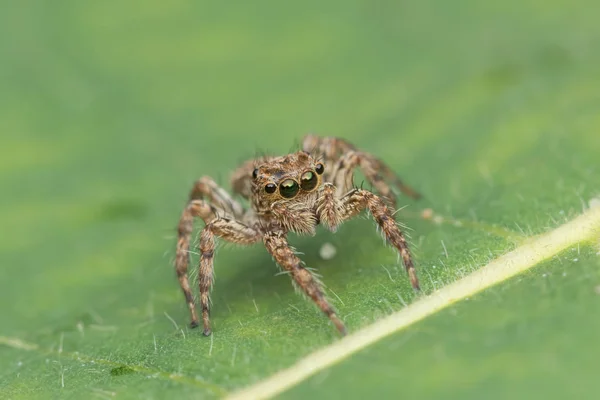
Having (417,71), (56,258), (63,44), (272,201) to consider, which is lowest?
(272,201)

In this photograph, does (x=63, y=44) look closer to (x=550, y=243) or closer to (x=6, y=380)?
(x=6, y=380)

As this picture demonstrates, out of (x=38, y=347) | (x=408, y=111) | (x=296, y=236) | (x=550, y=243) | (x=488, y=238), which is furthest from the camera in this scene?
(x=408, y=111)

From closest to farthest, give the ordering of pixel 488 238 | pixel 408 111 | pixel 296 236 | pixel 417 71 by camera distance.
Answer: pixel 488 238, pixel 296 236, pixel 408 111, pixel 417 71

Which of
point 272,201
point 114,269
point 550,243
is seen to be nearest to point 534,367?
point 550,243

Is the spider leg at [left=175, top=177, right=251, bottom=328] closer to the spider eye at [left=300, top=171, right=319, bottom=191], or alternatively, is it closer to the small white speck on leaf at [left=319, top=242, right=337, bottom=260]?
the spider eye at [left=300, top=171, right=319, bottom=191]

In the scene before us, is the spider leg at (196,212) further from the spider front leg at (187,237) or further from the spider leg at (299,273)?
the spider leg at (299,273)
